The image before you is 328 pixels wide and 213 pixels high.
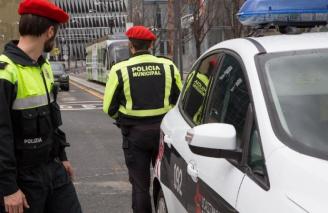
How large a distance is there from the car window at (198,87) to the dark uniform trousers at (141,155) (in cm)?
58

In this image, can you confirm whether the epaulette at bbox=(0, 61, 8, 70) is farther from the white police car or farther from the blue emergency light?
the blue emergency light

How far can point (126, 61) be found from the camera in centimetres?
491

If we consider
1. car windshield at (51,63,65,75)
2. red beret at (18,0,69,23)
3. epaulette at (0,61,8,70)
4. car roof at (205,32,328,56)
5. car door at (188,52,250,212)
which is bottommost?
car windshield at (51,63,65,75)

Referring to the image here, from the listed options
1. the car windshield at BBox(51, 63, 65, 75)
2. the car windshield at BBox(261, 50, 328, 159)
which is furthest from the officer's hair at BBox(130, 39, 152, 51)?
the car windshield at BBox(51, 63, 65, 75)

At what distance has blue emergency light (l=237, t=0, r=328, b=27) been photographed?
3.72 metres

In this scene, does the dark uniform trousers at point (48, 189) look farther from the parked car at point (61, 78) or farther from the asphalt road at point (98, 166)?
the parked car at point (61, 78)

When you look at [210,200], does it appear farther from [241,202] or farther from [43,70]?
[43,70]

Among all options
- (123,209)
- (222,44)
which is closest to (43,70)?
(222,44)

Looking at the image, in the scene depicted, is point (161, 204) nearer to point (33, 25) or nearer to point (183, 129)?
point (183, 129)

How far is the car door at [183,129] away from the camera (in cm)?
362

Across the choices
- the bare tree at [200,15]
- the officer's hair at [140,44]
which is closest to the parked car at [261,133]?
the officer's hair at [140,44]

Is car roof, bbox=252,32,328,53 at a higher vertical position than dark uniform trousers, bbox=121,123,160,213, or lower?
higher

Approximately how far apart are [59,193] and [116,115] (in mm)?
1544

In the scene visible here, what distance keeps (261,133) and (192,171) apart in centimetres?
75
